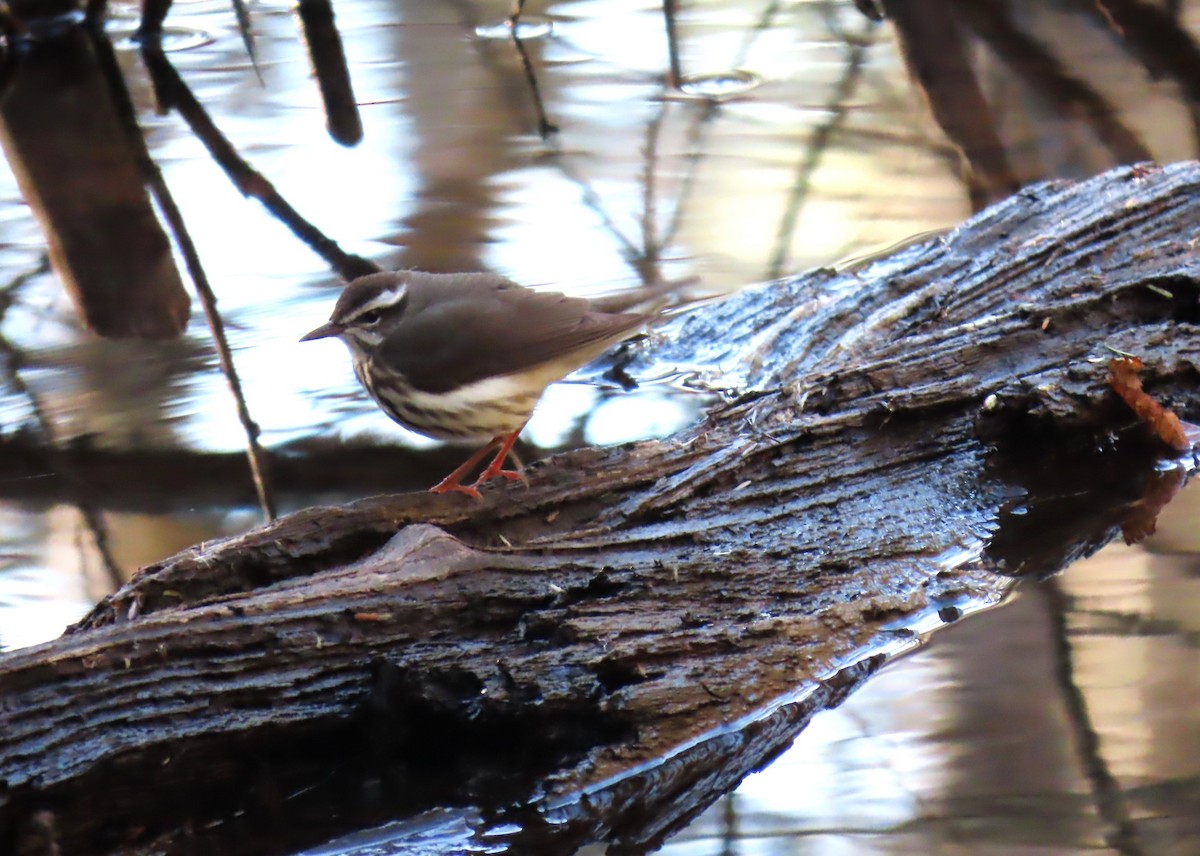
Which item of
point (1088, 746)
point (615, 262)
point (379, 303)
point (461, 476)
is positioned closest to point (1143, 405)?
point (1088, 746)

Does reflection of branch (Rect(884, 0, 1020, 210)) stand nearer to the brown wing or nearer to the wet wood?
the brown wing

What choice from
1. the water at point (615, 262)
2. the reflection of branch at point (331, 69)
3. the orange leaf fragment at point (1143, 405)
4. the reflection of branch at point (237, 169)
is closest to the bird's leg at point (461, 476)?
the water at point (615, 262)

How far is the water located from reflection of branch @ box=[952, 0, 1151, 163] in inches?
3.8

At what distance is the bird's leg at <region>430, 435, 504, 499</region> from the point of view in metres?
3.58

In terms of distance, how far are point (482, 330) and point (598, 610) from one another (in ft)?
3.28

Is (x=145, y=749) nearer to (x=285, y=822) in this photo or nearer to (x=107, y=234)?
(x=285, y=822)

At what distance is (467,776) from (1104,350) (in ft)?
7.13

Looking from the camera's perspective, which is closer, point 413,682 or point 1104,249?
point 413,682

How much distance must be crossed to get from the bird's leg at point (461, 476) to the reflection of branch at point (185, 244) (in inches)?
32.0

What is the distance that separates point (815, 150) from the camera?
7648mm

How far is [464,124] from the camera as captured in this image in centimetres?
825

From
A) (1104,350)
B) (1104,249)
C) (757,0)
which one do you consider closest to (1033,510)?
(1104,350)

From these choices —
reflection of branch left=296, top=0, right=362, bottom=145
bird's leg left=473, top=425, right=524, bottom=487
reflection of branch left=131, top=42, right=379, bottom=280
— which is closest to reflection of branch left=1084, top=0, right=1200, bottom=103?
reflection of branch left=296, top=0, right=362, bottom=145

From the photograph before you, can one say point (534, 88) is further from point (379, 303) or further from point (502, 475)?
point (502, 475)
